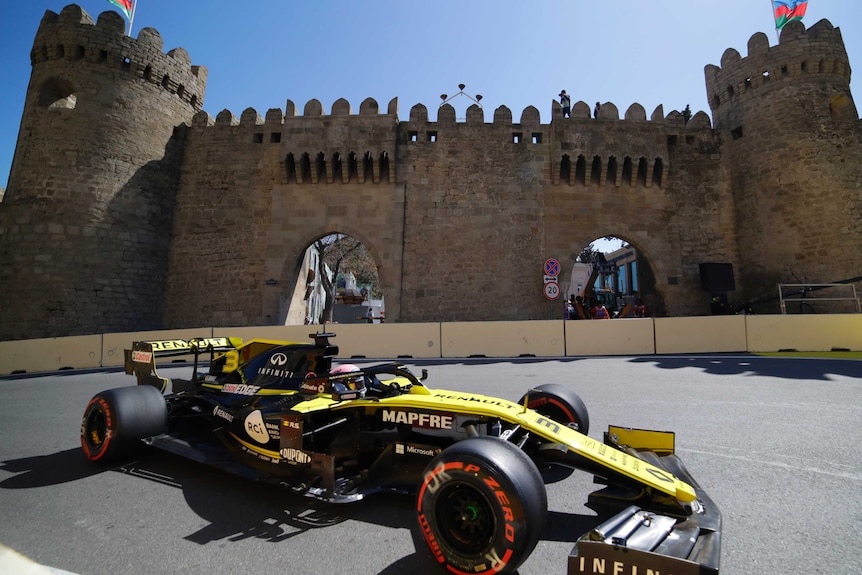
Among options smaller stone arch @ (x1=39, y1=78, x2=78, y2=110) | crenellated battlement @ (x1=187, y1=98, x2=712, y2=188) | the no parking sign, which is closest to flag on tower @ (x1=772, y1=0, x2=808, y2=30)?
crenellated battlement @ (x1=187, y1=98, x2=712, y2=188)

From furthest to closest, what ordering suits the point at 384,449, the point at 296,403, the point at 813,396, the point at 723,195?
1. the point at 723,195
2. the point at 813,396
3. the point at 296,403
4. the point at 384,449

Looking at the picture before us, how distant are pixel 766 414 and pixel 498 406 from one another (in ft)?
Answer: 14.4

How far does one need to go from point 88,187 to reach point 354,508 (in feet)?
57.4

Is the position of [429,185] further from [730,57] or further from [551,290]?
[730,57]

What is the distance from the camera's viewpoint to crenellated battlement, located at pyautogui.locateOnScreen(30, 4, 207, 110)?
15.8 meters

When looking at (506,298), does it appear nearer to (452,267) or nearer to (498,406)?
(452,267)

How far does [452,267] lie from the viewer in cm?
1678

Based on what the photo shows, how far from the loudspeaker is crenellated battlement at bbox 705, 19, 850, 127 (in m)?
7.06

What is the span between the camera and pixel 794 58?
16.4 metres

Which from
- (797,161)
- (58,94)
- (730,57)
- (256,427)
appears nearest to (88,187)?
(58,94)

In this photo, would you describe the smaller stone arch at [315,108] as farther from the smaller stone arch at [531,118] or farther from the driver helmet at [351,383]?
the driver helmet at [351,383]

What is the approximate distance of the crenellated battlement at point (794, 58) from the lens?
16.3 m

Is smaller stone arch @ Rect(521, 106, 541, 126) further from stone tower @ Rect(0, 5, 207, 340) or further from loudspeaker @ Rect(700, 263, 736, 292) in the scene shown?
stone tower @ Rect(0, 5, 207, 340)

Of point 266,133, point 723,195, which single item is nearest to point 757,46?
point 723,195
